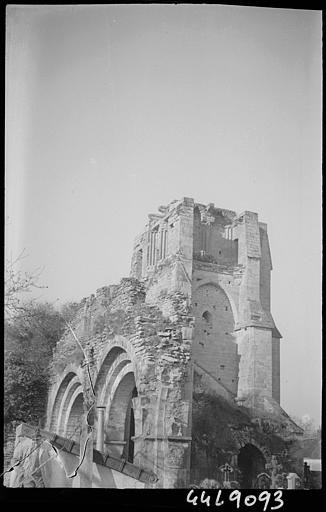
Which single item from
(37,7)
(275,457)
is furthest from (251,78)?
(275,457)

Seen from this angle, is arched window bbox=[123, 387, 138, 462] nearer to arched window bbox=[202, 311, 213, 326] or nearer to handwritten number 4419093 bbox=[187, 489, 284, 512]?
handwritten number 4419093 bbox=[187, 489, 284, 512]

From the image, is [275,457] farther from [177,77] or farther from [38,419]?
[177,77]

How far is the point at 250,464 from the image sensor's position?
11195mm

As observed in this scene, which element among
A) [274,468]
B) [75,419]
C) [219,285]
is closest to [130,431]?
[75,419]

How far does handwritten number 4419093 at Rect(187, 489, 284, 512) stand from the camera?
35.3ft

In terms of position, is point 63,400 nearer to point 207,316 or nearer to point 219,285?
point 207,316

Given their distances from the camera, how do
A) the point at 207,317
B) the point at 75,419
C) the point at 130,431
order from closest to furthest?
the point at 75,419
the point at 130,431
the point at 207,317

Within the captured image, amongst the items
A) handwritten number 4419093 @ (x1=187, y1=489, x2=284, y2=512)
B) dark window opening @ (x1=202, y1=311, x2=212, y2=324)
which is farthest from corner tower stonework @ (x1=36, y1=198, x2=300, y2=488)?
handwritten number 4419093 @ (x1=187, y1=489, x2=284, y2=512)

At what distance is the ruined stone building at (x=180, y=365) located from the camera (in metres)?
11.2

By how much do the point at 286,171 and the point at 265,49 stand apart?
5.47 ft

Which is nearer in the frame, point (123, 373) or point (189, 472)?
point (189, 472)

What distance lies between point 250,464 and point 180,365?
1.55 metres

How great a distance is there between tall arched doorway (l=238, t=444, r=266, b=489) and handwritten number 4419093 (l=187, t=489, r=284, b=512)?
0.23m
